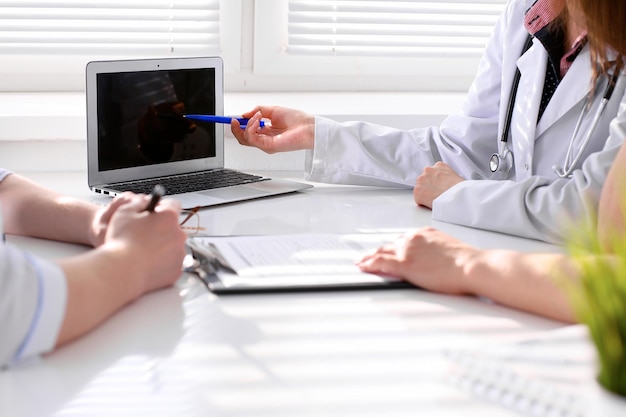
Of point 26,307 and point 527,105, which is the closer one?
point 26,307

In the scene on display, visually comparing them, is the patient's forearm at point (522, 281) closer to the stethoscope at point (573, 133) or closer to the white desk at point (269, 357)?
the white desk at point (269, 357)

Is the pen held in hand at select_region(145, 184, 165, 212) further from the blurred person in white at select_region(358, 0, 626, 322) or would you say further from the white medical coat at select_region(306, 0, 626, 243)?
the white medical coat at select_region(306, 0, 626, 243)

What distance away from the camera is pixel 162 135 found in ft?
5.76

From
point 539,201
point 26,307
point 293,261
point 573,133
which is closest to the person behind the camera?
point 26,307

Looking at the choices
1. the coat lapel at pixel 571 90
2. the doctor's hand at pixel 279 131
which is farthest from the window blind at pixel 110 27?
the coat lapel at pixel 571 90

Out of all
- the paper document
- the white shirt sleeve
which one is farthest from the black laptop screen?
the white shirt sleeve

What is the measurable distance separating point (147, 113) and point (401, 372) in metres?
0.95

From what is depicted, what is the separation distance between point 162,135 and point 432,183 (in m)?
0.52

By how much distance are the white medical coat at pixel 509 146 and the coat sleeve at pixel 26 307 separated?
0.71 metres

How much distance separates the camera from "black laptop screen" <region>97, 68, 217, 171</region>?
1660mm

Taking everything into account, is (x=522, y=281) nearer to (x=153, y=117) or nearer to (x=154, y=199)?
(x=154, y=199)

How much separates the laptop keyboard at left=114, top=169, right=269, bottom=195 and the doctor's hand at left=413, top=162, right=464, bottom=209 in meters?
0.33

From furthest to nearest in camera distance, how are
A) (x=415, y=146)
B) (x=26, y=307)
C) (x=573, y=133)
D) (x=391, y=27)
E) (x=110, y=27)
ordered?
1. (x=391, y=27)
2. (x=110, y=27)
3. (x=415, y=146)
4. (x=573, y=133)
5. (x=26, y=307)

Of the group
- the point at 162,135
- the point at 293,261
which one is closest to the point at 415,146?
the point at 162,135
